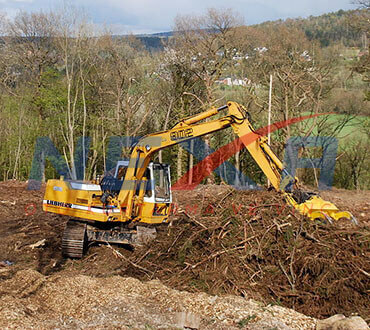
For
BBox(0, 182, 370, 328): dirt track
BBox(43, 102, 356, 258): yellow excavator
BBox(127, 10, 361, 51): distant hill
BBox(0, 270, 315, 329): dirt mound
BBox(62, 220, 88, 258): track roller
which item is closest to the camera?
BBox(0, 270, 315, 329): dirt mound

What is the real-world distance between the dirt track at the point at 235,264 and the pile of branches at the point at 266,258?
0.7 inches

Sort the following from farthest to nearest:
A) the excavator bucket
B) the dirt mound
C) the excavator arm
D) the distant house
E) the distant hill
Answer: the distant house, the distant hill, the excavator arm, the excavator bucket, the dirt mound

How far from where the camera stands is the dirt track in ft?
23.1

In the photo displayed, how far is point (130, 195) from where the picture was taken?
33.1 feet

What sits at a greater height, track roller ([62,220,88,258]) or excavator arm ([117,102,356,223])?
excavator arm ([117,102,356,223])

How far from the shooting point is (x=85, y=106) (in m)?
27.5

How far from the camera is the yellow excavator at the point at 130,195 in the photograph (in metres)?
9.38

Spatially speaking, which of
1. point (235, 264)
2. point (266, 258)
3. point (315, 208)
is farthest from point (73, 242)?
point (315, 208)

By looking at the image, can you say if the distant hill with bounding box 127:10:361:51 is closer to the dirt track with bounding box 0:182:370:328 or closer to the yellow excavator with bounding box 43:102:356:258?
the yellow excavator with bounding box 43:102:356:258

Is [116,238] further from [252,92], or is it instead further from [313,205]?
[252,92]

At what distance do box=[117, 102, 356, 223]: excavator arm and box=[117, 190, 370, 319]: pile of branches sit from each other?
0.29 m

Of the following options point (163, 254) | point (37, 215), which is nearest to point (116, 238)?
point (163, 254)

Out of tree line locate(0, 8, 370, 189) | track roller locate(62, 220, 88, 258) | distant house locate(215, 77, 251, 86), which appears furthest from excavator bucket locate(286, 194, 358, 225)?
distant house locate(215, 77, 251, 86)

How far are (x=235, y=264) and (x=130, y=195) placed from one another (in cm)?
335
